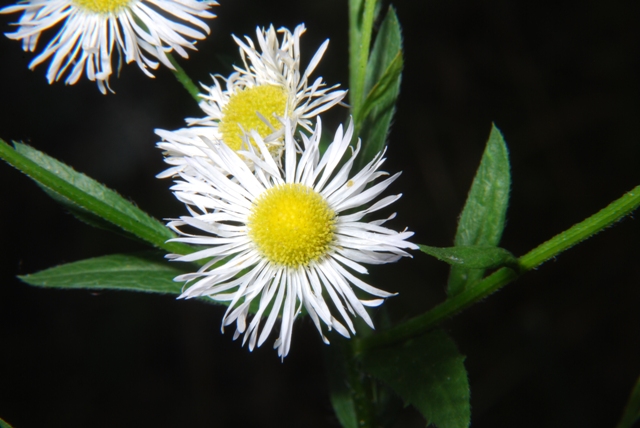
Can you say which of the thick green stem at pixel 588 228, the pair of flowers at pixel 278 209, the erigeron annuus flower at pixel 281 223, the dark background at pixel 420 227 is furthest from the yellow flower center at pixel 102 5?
the thick green stem at pixel 588 228

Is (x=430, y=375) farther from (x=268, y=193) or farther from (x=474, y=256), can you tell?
(x=268, y=193)

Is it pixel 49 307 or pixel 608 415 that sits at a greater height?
pixel 49 307

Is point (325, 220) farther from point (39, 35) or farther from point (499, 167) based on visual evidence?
point (39, 35)

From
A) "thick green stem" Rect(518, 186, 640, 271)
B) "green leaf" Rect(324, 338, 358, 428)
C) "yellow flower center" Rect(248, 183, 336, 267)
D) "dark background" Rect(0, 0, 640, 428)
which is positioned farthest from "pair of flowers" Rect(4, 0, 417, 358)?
"dark background" Rect(0, 0, 640, 428)

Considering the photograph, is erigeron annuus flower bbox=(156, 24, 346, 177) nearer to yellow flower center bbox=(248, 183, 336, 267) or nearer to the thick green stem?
yellow flower center bbox=(248, 183, 336, 267)

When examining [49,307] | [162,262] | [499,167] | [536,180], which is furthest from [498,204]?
[49,307]

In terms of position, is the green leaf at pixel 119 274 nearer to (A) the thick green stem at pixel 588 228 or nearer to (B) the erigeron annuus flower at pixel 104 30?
(B) the erigeron annuus flower at pixel 104 30
